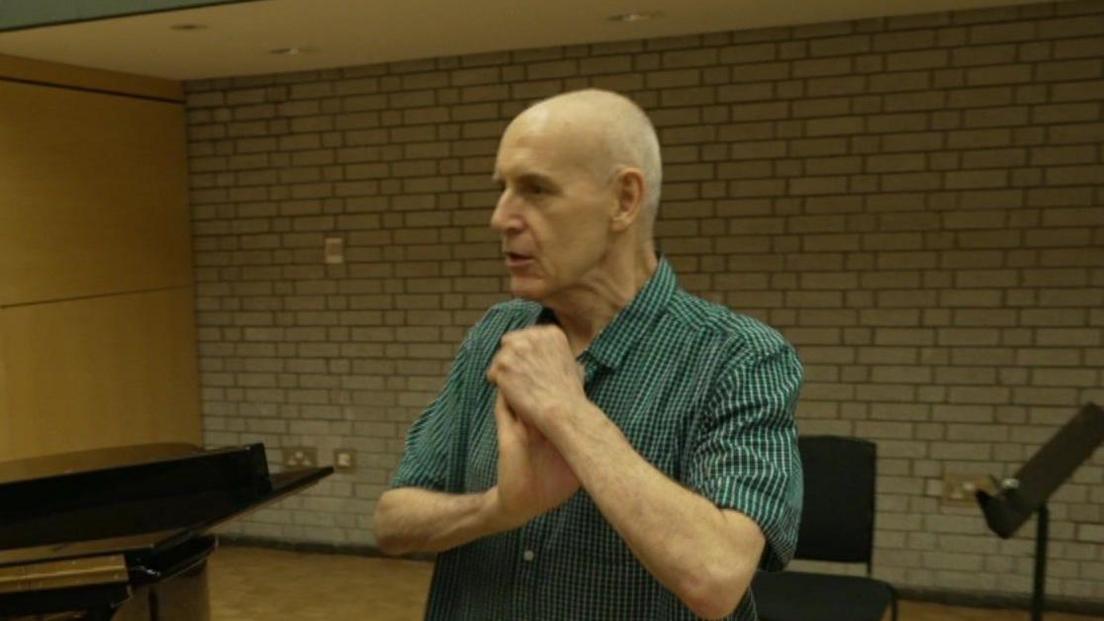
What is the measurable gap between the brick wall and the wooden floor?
0.19 m

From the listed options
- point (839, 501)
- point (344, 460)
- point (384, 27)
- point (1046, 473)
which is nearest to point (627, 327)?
point (1046, 473)

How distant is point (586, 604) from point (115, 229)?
378 cm

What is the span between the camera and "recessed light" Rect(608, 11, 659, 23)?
3256mm

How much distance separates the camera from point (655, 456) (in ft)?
3.74


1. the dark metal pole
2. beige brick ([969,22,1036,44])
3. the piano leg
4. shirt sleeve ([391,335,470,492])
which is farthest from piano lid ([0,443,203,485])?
beige brick ([969,22,1036,44])

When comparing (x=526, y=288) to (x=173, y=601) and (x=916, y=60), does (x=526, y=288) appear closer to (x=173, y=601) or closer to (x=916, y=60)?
(x=173, y=601)

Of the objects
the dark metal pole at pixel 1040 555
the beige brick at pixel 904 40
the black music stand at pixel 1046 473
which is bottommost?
the dark metal pole at pixel 1040 555

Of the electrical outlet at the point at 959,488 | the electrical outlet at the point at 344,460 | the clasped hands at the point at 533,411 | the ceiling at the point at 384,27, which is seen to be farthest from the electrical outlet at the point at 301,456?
the clasped hands at the point at 533,411

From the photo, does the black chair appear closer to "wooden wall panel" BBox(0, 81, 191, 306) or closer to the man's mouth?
the man's mouth

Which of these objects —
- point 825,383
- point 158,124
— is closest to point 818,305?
point 825,383

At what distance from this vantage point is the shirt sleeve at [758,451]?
1.03 meters

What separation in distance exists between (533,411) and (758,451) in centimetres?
29

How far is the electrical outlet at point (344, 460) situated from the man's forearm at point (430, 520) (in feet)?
10.7

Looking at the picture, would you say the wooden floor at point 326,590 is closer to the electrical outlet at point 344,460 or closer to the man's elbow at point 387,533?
the electrical outlet at point 344,460
